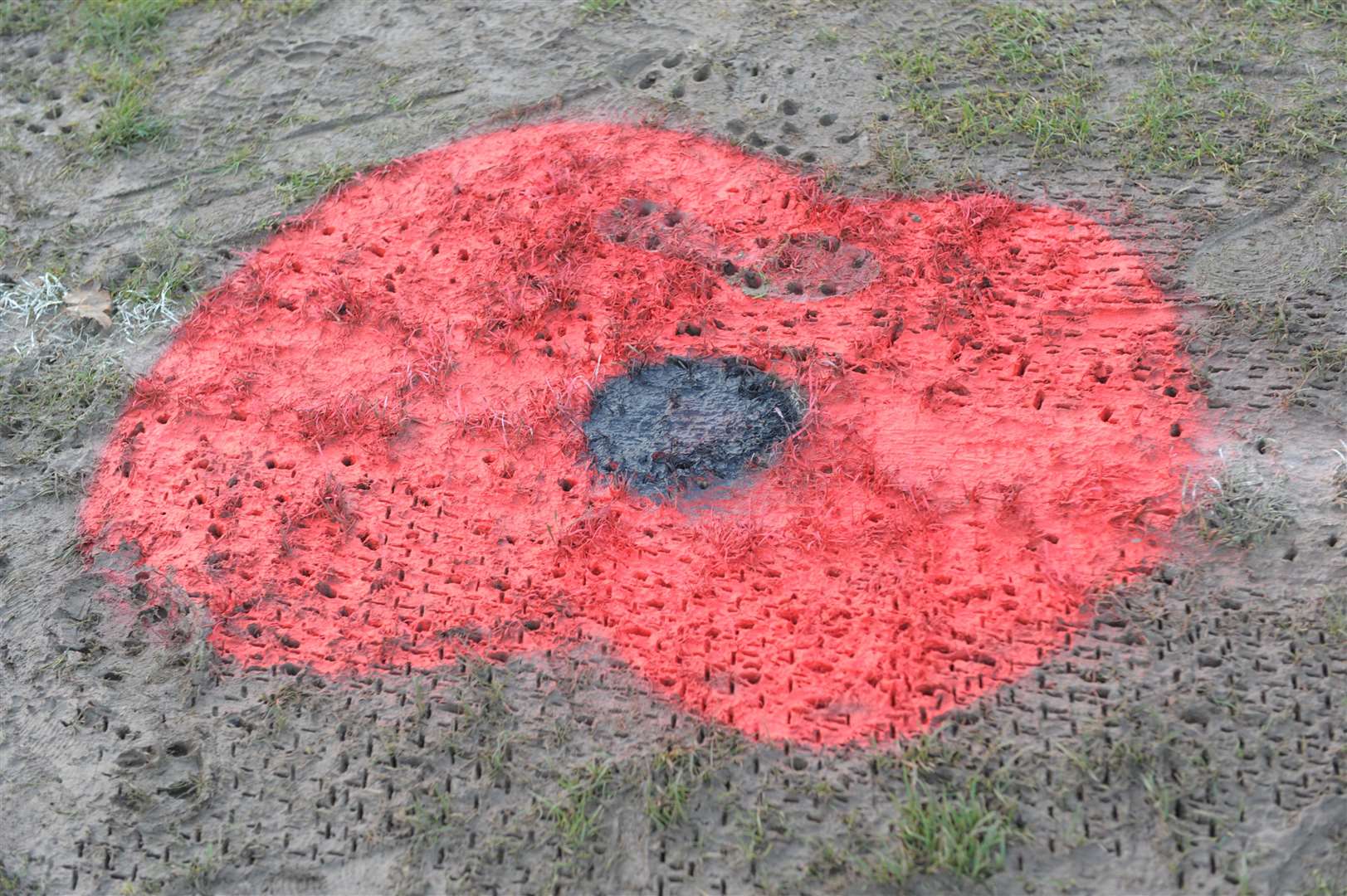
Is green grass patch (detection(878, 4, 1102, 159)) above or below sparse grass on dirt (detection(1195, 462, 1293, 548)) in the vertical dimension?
above

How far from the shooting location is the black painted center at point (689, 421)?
4289 mm

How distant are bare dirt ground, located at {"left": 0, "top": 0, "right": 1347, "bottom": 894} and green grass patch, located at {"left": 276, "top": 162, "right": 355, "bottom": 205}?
18mm

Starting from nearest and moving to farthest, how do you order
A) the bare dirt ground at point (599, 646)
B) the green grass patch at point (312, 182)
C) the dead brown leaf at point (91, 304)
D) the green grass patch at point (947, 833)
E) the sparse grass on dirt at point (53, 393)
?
the green grass patch at point (947, 833) → the bare dirt ground at point (599, 646) → the sparse grass on dirt at point (53, 393) → the dead brown leaf at point (91, 304) → the green grass patch at point (312, 182)

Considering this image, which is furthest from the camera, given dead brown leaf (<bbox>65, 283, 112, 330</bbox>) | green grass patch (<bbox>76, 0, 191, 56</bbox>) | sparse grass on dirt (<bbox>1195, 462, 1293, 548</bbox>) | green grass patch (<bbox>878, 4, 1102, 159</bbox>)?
green grass patch (<bbox>76, 0, 191, 56</bbox>)

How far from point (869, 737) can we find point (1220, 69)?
3532mm

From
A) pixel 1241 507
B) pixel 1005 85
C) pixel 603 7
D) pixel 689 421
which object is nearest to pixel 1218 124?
pixel 1005 85

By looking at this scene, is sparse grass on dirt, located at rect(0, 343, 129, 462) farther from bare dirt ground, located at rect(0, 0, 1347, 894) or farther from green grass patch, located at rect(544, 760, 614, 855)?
green grass patch, located at rect(544, 760, 614, 855)

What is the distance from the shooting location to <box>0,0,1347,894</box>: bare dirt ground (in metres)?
3.42

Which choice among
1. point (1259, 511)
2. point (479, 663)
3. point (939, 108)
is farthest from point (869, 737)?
point (939, 108)

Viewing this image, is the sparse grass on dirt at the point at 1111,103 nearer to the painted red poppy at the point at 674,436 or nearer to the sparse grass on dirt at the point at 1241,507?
the painted red poppy at the point at 674,436

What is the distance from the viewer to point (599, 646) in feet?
12.7

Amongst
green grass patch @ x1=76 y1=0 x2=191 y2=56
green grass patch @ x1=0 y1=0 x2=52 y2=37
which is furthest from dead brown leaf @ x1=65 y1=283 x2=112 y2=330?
green grass patch @ x1=0 y1=0 x2=52 y2=37

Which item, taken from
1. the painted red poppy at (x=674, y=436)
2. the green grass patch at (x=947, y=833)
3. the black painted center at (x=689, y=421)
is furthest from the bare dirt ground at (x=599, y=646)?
the black painted center at (x=689, y=421)

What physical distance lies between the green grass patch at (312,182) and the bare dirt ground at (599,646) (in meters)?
0.02
